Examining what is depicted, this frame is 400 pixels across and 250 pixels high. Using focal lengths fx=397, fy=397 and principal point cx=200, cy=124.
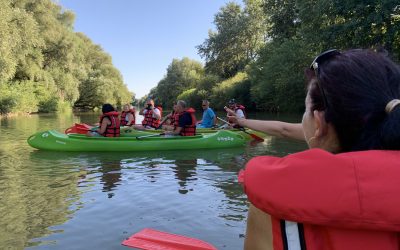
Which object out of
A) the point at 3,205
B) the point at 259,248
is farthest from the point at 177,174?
the point at 259,248

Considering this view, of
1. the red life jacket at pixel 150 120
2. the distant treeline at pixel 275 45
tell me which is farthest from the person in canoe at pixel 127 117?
the distant treeline at pixel 275 45

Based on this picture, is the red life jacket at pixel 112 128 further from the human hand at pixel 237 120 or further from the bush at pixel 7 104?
the bush at pixel 7 104

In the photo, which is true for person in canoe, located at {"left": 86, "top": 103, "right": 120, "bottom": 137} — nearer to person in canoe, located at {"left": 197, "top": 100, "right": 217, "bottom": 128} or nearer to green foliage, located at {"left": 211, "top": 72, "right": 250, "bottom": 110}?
person in canoe, located at {"left": 197, "top": 100, "right": 217, "bottom": 128}

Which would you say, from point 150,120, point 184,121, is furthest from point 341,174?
point 150,120

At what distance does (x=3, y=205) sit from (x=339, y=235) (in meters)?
5.60

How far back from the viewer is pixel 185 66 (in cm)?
6288

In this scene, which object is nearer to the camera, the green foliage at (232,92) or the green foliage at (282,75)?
the green foliage at (282,75)

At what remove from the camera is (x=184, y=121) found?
10984mm

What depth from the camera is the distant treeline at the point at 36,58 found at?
23031 mm

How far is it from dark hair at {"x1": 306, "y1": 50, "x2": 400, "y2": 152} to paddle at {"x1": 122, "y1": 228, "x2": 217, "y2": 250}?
70.5 inches

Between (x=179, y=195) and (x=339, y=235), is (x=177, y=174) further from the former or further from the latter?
(x=339, y=235)

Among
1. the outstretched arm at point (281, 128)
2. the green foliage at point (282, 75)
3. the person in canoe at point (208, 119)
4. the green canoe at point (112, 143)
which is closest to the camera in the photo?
the outstretched arm at point (281, 128)

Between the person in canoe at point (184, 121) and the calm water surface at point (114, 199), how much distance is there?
4.49ft

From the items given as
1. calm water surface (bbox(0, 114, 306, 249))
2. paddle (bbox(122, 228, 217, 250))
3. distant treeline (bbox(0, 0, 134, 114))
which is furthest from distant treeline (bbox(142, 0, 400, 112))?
distant treeline (bbox(0, 0, 134, 114))
